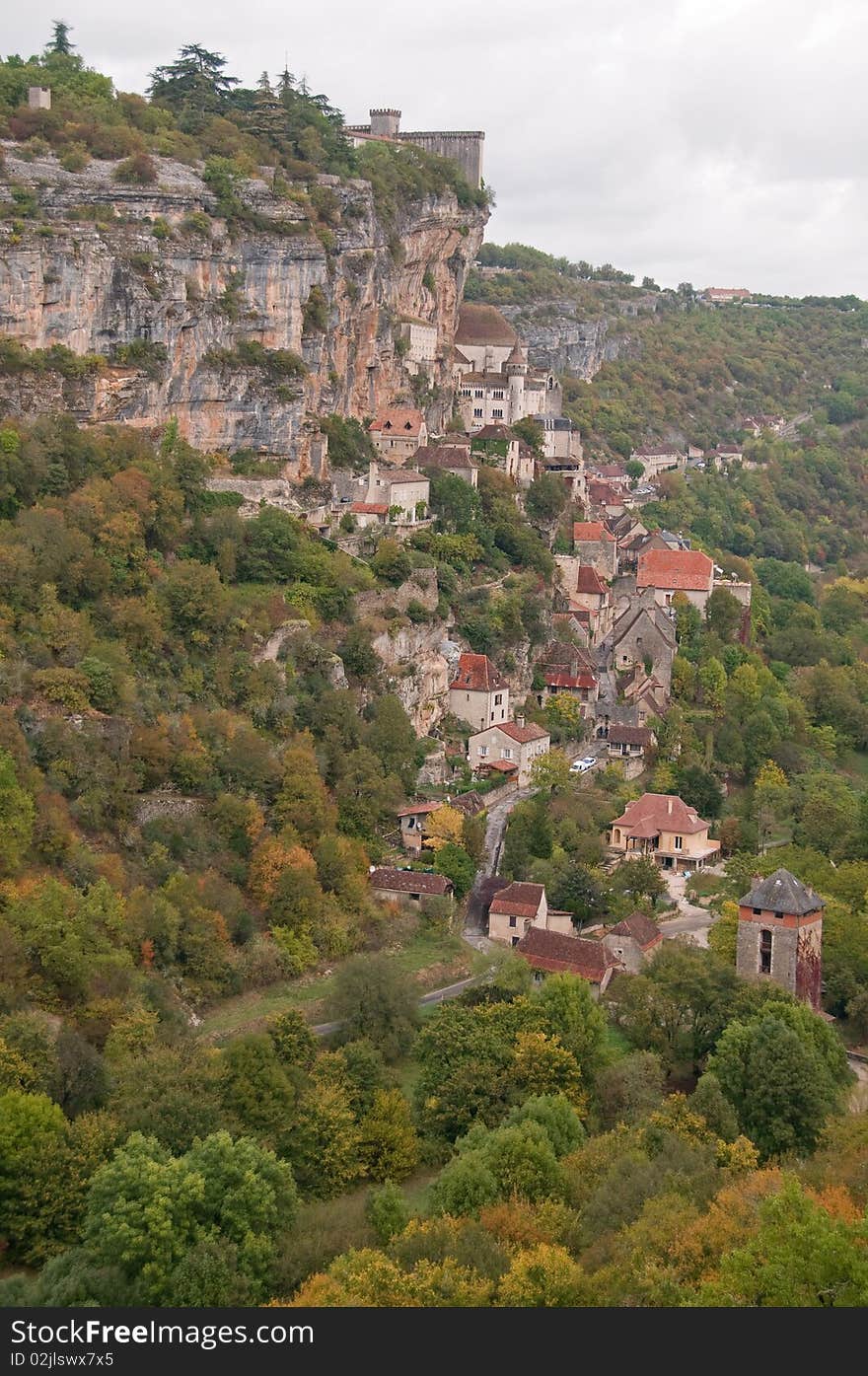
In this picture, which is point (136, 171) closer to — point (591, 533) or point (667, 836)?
point (591, 533)

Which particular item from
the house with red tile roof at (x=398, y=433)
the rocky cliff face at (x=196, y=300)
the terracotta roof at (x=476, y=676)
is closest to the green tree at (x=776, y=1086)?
the terracotta roof at (x=476, y=676)

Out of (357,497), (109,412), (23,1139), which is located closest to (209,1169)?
(23,1139)

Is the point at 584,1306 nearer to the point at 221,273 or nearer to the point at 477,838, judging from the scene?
the point at 477,838

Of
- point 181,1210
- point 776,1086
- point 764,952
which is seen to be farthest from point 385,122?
point 181,1210

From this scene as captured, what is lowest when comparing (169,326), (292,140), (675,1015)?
(675,1015)

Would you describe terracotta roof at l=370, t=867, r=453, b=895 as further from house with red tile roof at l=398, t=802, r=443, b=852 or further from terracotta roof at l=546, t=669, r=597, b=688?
terracotta roof at l=546, t=669, r=597, b=688

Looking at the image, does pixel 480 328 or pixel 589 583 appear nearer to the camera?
pixel 589 583

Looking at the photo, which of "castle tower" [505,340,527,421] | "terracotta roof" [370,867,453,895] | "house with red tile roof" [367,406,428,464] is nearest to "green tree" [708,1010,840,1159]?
"terracotta roof" [370,867,453,895]
